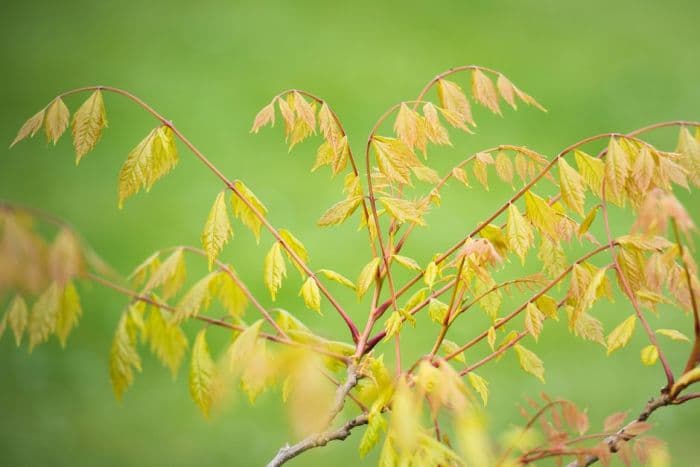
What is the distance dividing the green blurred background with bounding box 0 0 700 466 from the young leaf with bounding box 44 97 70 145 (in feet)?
6.15

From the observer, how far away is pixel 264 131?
461 cm

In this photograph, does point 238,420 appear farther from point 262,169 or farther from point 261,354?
point 261,354

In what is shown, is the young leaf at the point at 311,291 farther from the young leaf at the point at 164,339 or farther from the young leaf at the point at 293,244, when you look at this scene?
the young leaf at the point at 164,339

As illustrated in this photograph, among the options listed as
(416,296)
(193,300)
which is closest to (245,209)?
(193,300)

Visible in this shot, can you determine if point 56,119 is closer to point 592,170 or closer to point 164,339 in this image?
point 164,339

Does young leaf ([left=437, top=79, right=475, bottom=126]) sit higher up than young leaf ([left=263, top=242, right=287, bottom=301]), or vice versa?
young leaf ([left=437, top=79, right=475, bottom=126])

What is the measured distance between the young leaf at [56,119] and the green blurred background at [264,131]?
73.8 inches

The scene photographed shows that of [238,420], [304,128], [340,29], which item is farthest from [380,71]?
[304,128]

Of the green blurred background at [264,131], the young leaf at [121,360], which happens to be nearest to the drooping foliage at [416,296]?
the young leaf at [121,360]

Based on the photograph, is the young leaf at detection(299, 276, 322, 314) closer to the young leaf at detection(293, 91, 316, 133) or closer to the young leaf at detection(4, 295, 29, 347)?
the young leaf at detection(293, 91, 316, 133)

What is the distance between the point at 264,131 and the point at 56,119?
3320 mm

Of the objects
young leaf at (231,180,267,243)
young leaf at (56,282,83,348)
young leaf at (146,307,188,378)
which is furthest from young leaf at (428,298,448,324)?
young leaf at (56,282,83,348)

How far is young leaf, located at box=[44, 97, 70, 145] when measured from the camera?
4.26ft

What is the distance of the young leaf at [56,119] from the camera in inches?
51.1
